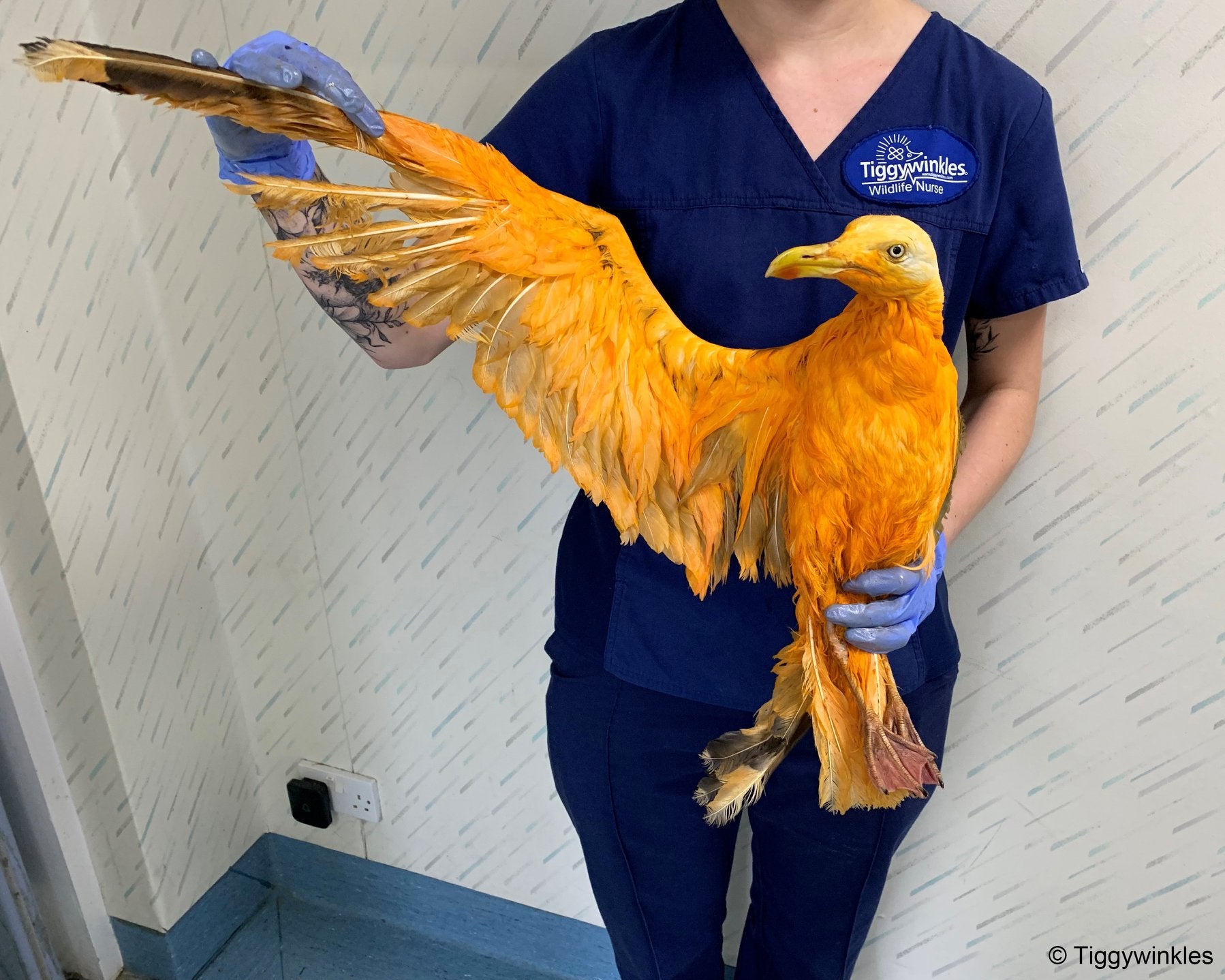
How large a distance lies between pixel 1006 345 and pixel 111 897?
1.60 meters

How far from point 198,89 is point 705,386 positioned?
422 millimetres

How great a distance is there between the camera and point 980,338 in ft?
3.31

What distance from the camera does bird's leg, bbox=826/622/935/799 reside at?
2.60ft

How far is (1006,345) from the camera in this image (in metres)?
0.98

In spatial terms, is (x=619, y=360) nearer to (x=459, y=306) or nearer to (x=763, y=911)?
(x=459, y=306)

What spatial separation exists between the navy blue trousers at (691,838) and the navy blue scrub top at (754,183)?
9 cm

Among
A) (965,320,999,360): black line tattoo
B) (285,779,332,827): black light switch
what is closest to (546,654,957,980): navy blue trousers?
(965,320,999,360): black line tattoo

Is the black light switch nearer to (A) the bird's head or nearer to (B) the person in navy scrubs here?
(B) the person in navy scrubs

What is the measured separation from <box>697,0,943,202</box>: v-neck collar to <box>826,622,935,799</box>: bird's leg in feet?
1.38

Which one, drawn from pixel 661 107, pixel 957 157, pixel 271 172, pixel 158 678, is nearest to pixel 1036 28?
pixel 957 157

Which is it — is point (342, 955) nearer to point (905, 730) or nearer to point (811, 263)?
point (905, 730)
